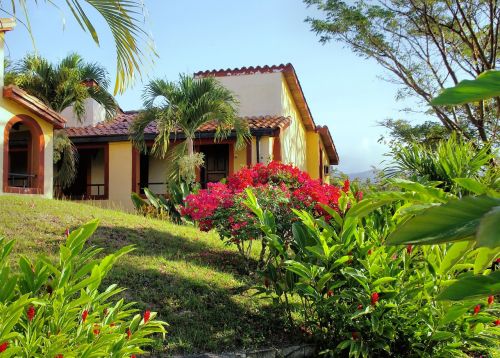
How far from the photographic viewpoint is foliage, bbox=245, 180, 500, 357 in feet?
16.4

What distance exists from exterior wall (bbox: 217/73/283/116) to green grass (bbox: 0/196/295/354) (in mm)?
8802

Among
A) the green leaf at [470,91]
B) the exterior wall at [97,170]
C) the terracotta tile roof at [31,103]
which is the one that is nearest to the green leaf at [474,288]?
the green leaf at [470,91]

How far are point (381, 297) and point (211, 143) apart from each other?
44.4 feet

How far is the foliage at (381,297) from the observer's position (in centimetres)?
499

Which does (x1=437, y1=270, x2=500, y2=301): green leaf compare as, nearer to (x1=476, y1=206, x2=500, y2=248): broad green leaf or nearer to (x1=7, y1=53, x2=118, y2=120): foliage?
(x1=476, y1=206, x2=500, y2=248): broad green leaf

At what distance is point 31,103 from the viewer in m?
14.4

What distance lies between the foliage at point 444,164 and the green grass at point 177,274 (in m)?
2.57

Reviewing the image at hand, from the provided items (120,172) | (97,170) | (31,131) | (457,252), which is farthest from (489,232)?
(97,170)

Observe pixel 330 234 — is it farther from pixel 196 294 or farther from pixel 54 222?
pixel 54 222

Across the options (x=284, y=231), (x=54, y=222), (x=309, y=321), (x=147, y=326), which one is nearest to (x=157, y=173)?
(x=54, y=222)

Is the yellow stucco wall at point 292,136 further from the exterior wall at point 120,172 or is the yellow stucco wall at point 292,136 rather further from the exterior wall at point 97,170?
the exterior wall at point 97,170

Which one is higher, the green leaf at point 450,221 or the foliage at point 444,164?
the foliage at point 444,164

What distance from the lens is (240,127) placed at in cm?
1531

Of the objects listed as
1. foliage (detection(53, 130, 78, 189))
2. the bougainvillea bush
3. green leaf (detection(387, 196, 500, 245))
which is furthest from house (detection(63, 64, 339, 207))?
green leaf (detection(387, 196, 500, 245))
